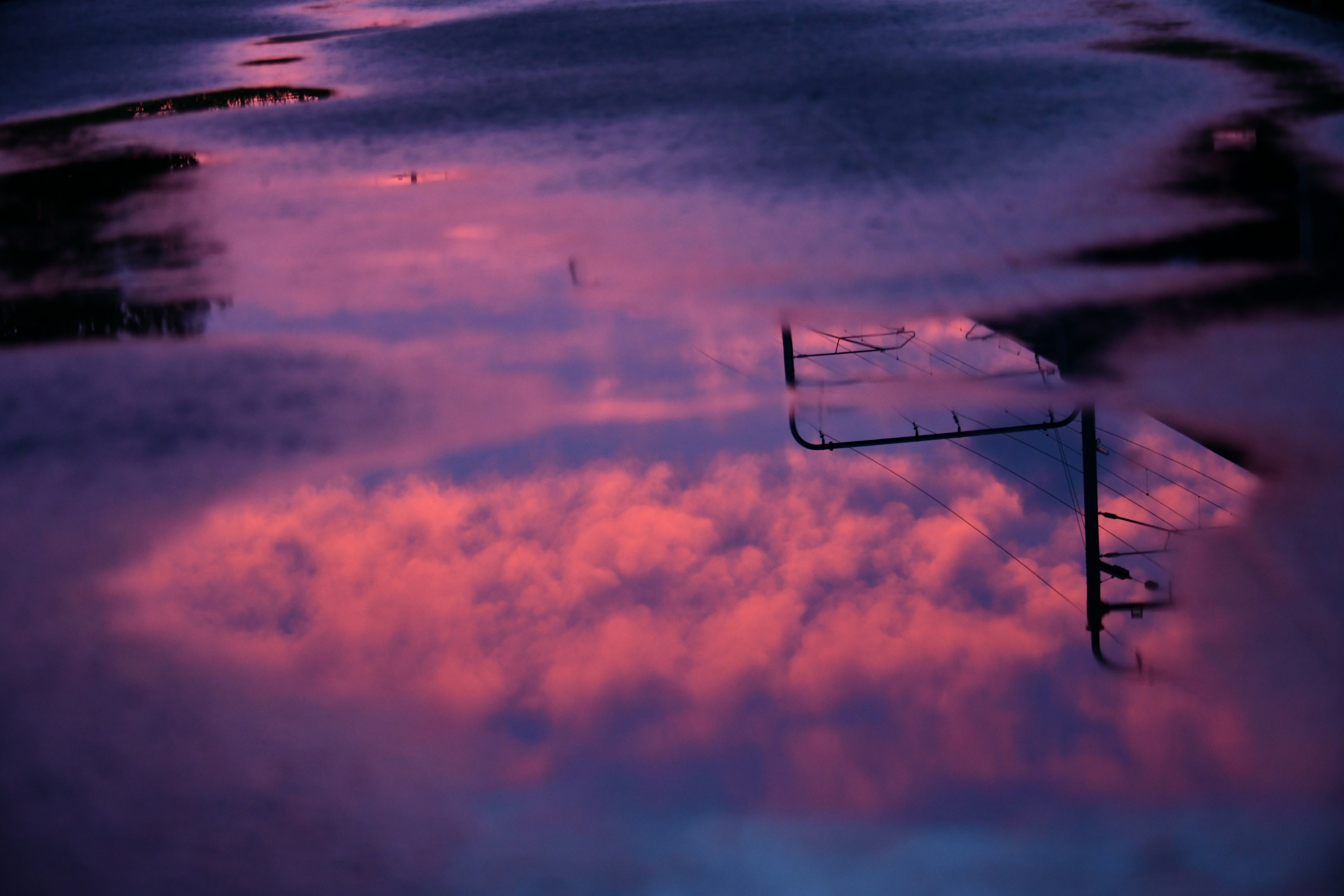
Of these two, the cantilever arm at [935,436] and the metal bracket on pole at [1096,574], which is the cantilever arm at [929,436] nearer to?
the cantilever arm at [935,436]

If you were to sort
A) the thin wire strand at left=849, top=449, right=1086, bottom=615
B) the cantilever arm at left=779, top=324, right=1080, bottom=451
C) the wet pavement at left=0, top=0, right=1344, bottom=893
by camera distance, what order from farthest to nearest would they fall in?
the cantilever arm at left=779, top=324, right=1080, bottom=451
the thin wire strand at left=849, top=449, right=1086, bottom=615
the wet pavement at left=0, top=0, right=1344, bottom=893

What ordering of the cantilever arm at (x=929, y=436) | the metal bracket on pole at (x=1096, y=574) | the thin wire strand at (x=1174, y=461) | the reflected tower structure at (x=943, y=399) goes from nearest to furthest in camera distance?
1. the metal bracket on pole at (x=1096, y=574)
2. the thin wire strand at (x=1174, y=461)
3. the reflected tower structure at (x=943, y=399)
4. the cantilever arm at (x=929, y=436)

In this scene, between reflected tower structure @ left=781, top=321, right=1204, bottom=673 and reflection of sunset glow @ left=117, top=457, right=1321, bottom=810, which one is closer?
reflection of sunset glow @ left=117, top=457, right=1321, bottom=810

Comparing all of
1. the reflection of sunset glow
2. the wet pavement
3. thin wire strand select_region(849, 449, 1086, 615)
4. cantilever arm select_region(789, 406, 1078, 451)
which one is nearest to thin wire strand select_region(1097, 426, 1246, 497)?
the wet pavement

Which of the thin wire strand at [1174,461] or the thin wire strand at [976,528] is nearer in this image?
the thin wire strand at [976,528]

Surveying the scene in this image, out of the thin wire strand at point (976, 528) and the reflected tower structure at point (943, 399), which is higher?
the reflected tower structure at point (943, 399)

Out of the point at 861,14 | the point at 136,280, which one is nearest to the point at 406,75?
the point at 861,14

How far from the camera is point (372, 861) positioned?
3.09 m

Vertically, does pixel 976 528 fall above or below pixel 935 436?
below

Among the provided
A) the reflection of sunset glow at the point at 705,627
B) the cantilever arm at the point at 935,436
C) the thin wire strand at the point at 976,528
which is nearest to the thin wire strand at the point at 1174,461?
the cantilever arm at the point at 935,436

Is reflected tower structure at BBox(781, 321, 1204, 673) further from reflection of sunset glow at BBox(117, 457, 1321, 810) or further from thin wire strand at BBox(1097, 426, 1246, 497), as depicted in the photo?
reflection of sunset glow at BBox(117, 457, 1321, 810)

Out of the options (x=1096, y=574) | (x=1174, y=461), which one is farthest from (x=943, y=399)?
(x=1096, y=574)

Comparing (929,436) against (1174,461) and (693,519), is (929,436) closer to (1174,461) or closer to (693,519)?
(1174,461)

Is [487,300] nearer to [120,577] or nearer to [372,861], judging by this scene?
[120,577]
